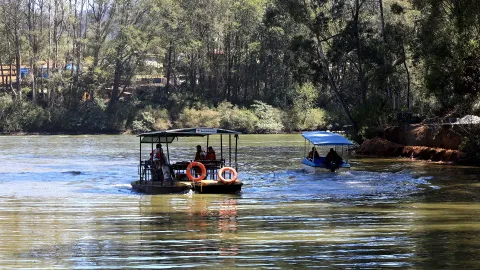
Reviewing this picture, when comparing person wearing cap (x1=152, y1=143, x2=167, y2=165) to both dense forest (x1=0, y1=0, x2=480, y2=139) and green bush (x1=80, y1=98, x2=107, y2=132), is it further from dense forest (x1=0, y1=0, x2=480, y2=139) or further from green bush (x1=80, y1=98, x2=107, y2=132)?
green bush (x1=80, y1=98, x2=107, y2=132)

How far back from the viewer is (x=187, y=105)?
95.6m

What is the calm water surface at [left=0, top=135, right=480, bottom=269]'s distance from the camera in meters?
14.3

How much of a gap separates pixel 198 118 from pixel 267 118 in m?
8.43

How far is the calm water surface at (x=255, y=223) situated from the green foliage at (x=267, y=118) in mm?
55453

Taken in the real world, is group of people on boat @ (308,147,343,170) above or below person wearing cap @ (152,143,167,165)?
below

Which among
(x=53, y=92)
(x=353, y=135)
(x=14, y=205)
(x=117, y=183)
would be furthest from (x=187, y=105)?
(x=14, y=205)

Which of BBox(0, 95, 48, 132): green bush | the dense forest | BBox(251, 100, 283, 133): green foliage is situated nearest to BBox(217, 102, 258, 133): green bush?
the dense forest

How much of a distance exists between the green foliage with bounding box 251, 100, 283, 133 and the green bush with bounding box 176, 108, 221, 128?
15.9 ft

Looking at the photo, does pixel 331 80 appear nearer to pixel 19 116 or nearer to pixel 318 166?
pixel 318 166

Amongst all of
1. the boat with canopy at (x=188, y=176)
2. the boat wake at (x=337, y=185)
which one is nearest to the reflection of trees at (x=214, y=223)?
the boat with canopy at (x=188, y=176)

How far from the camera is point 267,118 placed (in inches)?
3669

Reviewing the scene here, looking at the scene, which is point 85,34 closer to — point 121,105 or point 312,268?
point 121,105

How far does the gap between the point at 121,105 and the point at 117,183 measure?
6329 centimetres

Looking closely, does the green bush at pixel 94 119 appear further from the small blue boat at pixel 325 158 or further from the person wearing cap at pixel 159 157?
the person wearing cap at pixel 159 157
